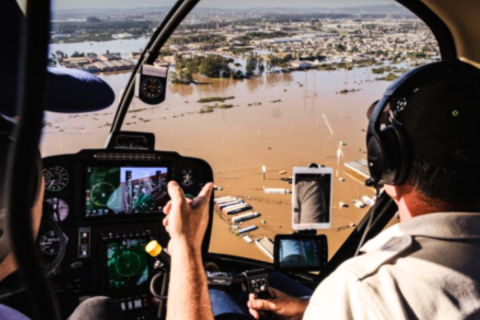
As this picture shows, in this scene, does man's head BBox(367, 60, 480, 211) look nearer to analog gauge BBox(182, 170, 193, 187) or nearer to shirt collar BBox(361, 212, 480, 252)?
shirt collar BBox(361, 212, 480, 252)

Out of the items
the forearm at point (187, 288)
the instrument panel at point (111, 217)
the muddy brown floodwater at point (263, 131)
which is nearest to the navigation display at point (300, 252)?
the instrument panel at point (111, 217)

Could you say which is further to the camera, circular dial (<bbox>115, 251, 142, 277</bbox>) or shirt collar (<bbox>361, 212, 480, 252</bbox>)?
circular dial (<bbox>115, 251, 142, 277</bbox>)

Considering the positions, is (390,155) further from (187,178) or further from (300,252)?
(187,178)

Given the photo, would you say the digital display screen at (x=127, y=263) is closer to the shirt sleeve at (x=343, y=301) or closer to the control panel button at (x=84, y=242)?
the control panel button at (x=84, y=242)

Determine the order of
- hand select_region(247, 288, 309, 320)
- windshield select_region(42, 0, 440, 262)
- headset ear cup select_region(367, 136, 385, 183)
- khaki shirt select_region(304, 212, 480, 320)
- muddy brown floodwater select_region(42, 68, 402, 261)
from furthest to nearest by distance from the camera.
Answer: windshield select_region(42, 0, 440, 262)
muddy brown floodwater select_region(42, 68, 402, 261)
hand select_region(247, 288, 309, 320)
headset ear cup select_region(367, 136, 385, 183)
khaki shirt select_region(304, 212, 480, 320)

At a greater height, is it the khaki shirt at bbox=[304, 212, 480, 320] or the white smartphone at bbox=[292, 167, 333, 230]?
the khaki shirt at bbox=[304, 212, 480, 320]

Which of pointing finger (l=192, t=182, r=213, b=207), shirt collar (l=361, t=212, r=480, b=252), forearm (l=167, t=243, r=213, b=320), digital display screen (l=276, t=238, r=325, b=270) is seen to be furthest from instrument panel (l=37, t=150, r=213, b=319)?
shirt collar (l=361, t=212, r=480, b=252)

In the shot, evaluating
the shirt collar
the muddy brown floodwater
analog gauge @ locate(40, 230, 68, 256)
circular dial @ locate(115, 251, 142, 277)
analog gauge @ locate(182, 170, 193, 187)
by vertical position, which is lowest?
the muddy brown floodwater
